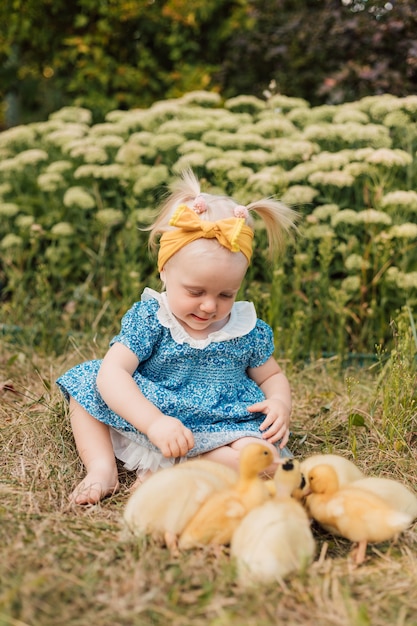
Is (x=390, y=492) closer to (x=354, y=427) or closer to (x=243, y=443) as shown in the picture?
(x=243, y=443)

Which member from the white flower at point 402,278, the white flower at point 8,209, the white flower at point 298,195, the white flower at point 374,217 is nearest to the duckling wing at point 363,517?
the white flower at point 402,278

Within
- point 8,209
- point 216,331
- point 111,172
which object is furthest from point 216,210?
point 8,209

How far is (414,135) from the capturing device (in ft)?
12.9

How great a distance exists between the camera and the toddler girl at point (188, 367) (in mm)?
2201

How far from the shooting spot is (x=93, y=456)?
2.30 metres

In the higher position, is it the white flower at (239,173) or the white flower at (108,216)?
the white flower at (239,173)

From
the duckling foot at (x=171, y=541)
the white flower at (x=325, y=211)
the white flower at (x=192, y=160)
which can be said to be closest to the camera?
the duckling foot at (x=171, y=541)

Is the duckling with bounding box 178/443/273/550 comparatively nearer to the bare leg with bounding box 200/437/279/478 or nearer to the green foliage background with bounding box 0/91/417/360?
the bare leg with bounding box 200/437/279/478

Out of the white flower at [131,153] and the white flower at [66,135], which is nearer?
the white flower at [131,153]

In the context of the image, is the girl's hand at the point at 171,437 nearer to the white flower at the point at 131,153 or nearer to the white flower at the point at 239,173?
the white flower at the point at 239,173

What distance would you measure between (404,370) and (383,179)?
138 centimetres

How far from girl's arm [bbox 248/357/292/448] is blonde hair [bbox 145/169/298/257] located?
0.43 metres

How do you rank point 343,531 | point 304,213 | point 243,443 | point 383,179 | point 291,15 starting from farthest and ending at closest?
point 291,15 < point 304,213 < point 383,179 < point 243,443 < point 343,531

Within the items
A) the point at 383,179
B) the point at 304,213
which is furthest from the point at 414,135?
the point at 304,213
